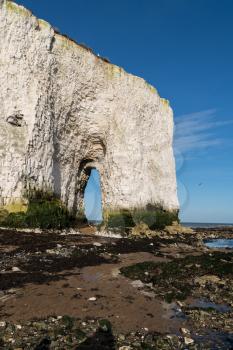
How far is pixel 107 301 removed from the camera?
1024 cm

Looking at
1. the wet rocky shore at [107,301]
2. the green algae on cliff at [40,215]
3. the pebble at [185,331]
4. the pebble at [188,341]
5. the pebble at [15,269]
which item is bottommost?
the pebble at [188,341]

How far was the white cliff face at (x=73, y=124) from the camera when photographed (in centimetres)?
2633

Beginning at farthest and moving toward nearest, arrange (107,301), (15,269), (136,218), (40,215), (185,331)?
1. (136,218)
2. (40,215)
3. (15,269)
4. (107,301)
5. (185,331)

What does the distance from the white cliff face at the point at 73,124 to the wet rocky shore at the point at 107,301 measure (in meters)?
9.76

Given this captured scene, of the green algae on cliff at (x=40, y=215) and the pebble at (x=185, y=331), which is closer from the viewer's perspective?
the pebble at (x=185, y=331)

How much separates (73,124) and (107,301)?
2371 centimetres

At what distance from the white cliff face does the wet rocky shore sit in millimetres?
9763

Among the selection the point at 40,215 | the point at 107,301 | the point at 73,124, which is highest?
the point at 73,124

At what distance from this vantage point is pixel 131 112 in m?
35.8

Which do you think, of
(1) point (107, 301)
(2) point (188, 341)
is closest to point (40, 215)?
(1) point (107, 301)

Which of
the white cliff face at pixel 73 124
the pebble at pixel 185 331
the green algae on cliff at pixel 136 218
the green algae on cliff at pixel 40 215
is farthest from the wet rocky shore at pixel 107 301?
the green algae on cliff at pixel 136 218

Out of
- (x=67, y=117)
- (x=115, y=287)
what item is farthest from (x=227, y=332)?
(x=67, y=117)

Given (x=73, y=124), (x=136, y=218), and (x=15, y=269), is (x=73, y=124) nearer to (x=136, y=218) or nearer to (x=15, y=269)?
(x=136, y=218)

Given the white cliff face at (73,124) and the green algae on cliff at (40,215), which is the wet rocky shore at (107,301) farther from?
the white cliff face at (73,124)
